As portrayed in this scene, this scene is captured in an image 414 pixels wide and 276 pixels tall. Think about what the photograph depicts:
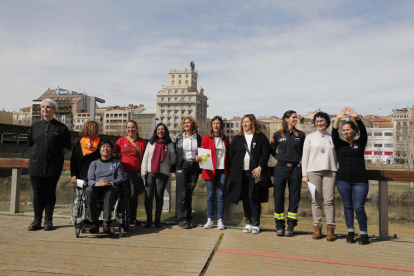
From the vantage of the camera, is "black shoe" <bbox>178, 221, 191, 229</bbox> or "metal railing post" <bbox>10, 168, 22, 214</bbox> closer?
"black shoe" <bbox>178, 221, 191, 229</bbox>

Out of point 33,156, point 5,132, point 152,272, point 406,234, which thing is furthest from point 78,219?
point 5,132

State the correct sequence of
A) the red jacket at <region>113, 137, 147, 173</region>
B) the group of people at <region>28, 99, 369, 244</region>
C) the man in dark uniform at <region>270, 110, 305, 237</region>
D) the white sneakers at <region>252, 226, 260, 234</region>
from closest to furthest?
the group of people at <region>28, 99, 369, 244</region>
the man in dark uniform at <region>270, 110, 305, 237</region>
the white sneakers at <region>252, 226, 260, 234</region>
the red jacket at <region>113, 137, 147, 173</region>

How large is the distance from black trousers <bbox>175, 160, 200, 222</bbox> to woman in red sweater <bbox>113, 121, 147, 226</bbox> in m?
0.64

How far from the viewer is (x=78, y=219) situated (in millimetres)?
4562

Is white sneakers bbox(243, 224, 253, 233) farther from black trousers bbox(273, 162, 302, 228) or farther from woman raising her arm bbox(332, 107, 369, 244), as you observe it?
woman raising her arm bbox(332, 107, 369, 244)

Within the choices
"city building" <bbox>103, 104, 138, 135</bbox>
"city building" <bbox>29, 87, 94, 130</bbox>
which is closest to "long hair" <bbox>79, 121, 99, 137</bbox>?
"city building" <bbox>103, 104, 138, 135</bbox>

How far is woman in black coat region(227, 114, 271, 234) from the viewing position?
Answer: 5.01 m

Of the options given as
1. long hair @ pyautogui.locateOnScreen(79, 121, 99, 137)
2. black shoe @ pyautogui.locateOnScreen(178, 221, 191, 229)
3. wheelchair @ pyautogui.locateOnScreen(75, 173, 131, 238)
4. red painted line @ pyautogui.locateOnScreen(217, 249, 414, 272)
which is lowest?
red painted line @ pyautogui.locateOnScreen(217, 249, 414, 272)

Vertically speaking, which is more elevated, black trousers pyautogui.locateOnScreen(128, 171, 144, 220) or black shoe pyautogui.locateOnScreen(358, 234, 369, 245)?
black trousers pyautogui.locateOnScreen(128, 171, 144, 220)

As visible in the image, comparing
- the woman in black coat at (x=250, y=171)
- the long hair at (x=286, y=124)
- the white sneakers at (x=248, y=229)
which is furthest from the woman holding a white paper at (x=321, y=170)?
the white sneakers at (x=248, y=229)

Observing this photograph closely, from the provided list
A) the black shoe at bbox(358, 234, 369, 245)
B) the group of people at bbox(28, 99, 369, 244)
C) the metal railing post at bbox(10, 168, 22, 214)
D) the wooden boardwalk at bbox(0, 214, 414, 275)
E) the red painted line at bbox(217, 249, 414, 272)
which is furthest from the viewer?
the metal railing post at bbox(10, 168, 22, 214)

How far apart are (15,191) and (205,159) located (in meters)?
3.54

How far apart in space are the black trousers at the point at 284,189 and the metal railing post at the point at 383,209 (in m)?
1.20

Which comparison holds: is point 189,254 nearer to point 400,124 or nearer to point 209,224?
point 209,224
